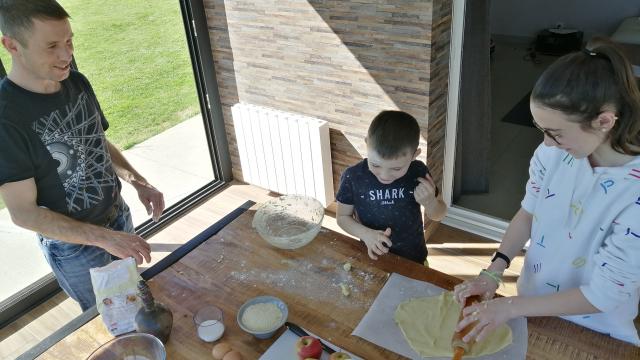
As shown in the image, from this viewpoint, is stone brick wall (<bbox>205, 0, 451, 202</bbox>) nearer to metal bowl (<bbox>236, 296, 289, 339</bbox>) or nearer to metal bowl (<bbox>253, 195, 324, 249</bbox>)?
metal bowl (<bbox>253, 195, 324, 249</bbox>)

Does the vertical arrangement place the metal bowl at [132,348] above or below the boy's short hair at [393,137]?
below

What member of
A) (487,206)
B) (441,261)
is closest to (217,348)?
(441,261)

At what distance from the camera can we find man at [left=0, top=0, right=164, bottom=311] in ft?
4.78

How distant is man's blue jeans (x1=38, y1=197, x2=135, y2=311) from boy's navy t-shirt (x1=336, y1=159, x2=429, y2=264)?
3.10ft

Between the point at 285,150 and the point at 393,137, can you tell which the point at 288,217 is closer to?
the point at 393,137

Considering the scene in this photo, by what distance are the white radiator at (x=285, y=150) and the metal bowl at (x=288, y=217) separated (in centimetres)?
125

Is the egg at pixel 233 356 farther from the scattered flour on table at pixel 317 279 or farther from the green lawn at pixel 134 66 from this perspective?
the green lawn at pixel 134 66

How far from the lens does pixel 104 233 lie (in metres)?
1.45

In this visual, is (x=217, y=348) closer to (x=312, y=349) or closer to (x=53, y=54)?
(x=312, y=349)

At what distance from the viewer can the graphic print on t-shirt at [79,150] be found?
1.63 meters

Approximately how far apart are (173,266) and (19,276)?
73.1 inches

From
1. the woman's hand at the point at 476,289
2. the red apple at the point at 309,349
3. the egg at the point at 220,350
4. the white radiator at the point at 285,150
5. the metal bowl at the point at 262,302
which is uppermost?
the woman's hand at the point at 476,289

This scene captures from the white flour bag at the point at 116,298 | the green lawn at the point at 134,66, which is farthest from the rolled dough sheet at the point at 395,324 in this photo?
the green lawn at the point at 134,66

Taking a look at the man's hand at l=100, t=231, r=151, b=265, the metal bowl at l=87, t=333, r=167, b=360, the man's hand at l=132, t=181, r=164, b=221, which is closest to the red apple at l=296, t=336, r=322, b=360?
the metal bowl at l=87, t=333, r=167, b=360
